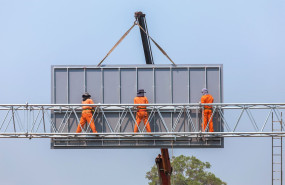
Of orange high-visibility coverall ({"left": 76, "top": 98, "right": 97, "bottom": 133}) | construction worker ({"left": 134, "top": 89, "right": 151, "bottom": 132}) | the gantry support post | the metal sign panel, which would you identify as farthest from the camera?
the gantry support post

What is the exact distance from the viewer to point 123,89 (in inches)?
1492

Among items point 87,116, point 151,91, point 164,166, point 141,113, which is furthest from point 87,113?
point 164,166

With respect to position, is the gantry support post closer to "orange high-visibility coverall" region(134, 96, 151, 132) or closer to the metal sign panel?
the metal sign panel

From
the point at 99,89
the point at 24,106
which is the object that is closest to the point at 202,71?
the point at 99,89

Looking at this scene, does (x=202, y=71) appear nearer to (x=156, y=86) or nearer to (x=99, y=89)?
(x=156, y=86)

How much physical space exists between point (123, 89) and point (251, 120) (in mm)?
5858

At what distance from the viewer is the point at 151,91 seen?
3775 cm

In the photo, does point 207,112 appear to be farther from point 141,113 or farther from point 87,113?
point 87,113

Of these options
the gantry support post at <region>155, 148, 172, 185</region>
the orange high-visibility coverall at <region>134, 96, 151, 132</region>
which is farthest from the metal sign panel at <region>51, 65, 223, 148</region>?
the gantry support post at <region>155, 148, 172, 185</region>

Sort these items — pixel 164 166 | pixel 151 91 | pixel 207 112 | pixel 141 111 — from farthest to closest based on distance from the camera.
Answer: pixel 164 166, pixel 151 91, pixel 141 111, pixel 207 112

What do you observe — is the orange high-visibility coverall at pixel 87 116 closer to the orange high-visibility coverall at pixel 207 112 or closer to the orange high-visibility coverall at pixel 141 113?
the orange high-visibility coverall at pixel 141 113

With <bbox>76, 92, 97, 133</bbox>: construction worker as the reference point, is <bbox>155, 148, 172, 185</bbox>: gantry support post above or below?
below

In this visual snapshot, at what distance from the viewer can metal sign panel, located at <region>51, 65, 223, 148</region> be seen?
123 feet

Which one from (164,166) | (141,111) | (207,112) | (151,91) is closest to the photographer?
(207,112)
